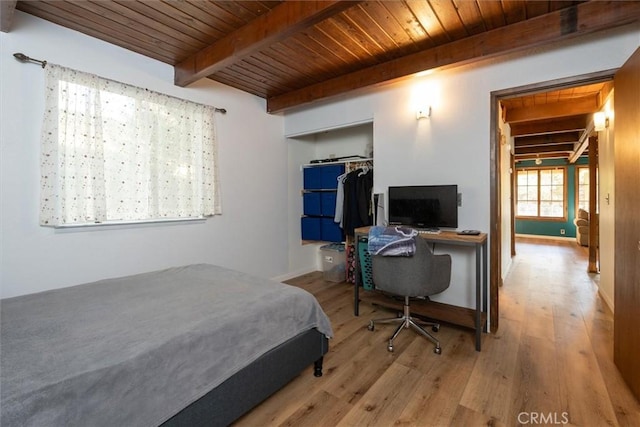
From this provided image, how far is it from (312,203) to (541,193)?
7.73m

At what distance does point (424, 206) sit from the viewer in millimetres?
2861

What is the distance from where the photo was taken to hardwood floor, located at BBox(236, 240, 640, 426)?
157 cm

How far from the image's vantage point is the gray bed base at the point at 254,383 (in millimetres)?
1242

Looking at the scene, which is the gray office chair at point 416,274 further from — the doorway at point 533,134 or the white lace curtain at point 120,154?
the white lace curtain at point 120,154

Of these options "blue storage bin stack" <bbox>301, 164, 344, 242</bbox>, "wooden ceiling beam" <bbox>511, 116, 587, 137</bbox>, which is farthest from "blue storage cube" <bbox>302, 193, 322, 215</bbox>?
"wooden ceiling beam" <bbox>511, 116, 587, 137</bbox>

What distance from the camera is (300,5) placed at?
188 centimetres

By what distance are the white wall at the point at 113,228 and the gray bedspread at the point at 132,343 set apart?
67 centimetres

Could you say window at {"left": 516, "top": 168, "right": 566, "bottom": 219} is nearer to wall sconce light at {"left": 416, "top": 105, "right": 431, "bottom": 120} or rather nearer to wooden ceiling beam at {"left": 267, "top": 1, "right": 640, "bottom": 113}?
wall sconce light at {"left": 416, "top": 105, "right": 431, "bottom": 120}

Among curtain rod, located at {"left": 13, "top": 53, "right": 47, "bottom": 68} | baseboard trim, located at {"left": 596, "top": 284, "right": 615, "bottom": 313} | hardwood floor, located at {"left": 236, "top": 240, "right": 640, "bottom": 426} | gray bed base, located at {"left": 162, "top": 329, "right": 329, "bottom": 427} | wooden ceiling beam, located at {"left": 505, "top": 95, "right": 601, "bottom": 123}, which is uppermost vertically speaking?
wooden ceiling beam, located at {"left": 505, "top": 95, "right": 601, "bottom": 123}

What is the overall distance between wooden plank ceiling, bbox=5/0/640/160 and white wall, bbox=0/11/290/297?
0.14 metres

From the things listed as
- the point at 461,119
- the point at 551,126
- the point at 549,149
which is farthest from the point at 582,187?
the point at 461,119

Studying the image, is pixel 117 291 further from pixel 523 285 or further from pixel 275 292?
pixel 523 285

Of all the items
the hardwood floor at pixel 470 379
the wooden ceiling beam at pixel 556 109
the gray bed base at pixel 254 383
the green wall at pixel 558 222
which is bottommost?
the hardwood floor at pixel 470 379

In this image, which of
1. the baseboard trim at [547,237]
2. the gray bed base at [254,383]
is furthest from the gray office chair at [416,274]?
the baseboard trim at [547,237]
